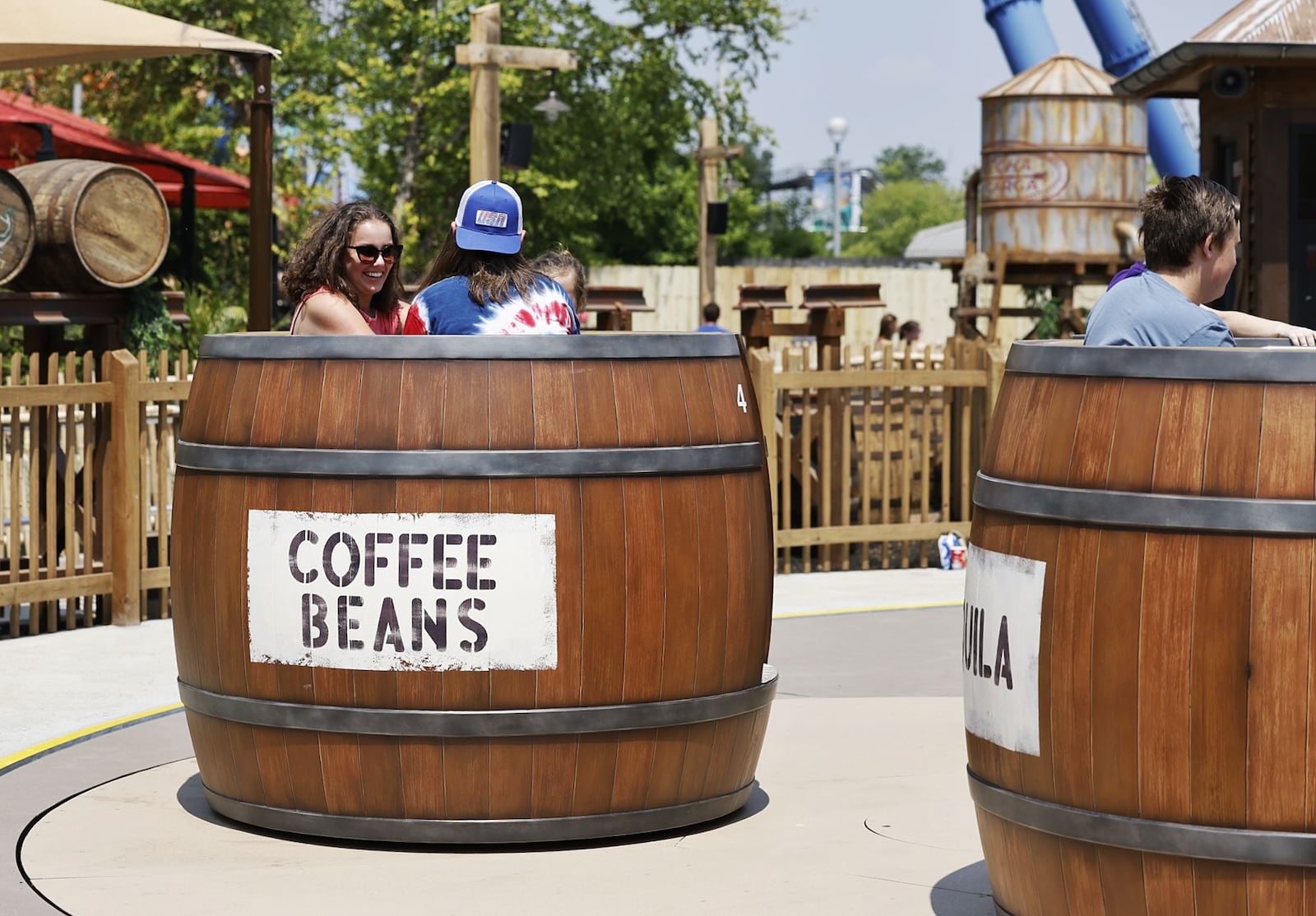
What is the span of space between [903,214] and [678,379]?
12334 cm

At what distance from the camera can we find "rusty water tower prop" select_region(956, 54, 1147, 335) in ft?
72.2

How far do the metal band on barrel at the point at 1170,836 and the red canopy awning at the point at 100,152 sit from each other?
12.3 metres

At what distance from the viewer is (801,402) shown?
11.7 meters

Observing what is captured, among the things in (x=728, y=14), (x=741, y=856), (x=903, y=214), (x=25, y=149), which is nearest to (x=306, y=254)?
(x=741, y=856)

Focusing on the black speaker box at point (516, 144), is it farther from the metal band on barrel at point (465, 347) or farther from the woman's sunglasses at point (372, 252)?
the metal band on barrel at point (465, 347)

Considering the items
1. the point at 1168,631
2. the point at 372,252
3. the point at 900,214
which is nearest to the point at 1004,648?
the point at 1168,631

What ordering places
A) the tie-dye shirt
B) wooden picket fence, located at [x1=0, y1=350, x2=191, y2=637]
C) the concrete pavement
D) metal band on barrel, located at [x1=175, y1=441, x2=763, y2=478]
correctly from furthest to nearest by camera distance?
1. wooden picket fence, located at [x1=0, y1=350, x2=191, y2=637]
2. the tie-dye shirt
3. metal band on barrel, located at [x1=175, y1=441, x2=763, y2=478]
4. the concrete pavement

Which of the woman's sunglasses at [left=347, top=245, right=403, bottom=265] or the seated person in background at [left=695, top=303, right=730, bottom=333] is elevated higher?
the seated person in background at [left=695, top=303, right=730, bottom=333]

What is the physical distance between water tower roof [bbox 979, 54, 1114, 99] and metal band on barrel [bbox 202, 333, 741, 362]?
60.1 feet

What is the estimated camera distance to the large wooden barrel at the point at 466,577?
468cm

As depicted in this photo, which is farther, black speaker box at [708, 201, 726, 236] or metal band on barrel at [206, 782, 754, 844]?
black speaker box at [708, 201, 726, 236]

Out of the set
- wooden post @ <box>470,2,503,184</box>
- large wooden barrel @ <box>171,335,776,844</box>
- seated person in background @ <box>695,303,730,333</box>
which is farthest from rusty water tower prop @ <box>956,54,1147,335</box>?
large wooden barrel @ <box>171,335,776,844</box>

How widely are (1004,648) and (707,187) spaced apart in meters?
20.8

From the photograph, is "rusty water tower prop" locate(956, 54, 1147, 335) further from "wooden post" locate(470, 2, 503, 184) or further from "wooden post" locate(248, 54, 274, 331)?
"wooden post" locate(248, 54, 274, 331)
